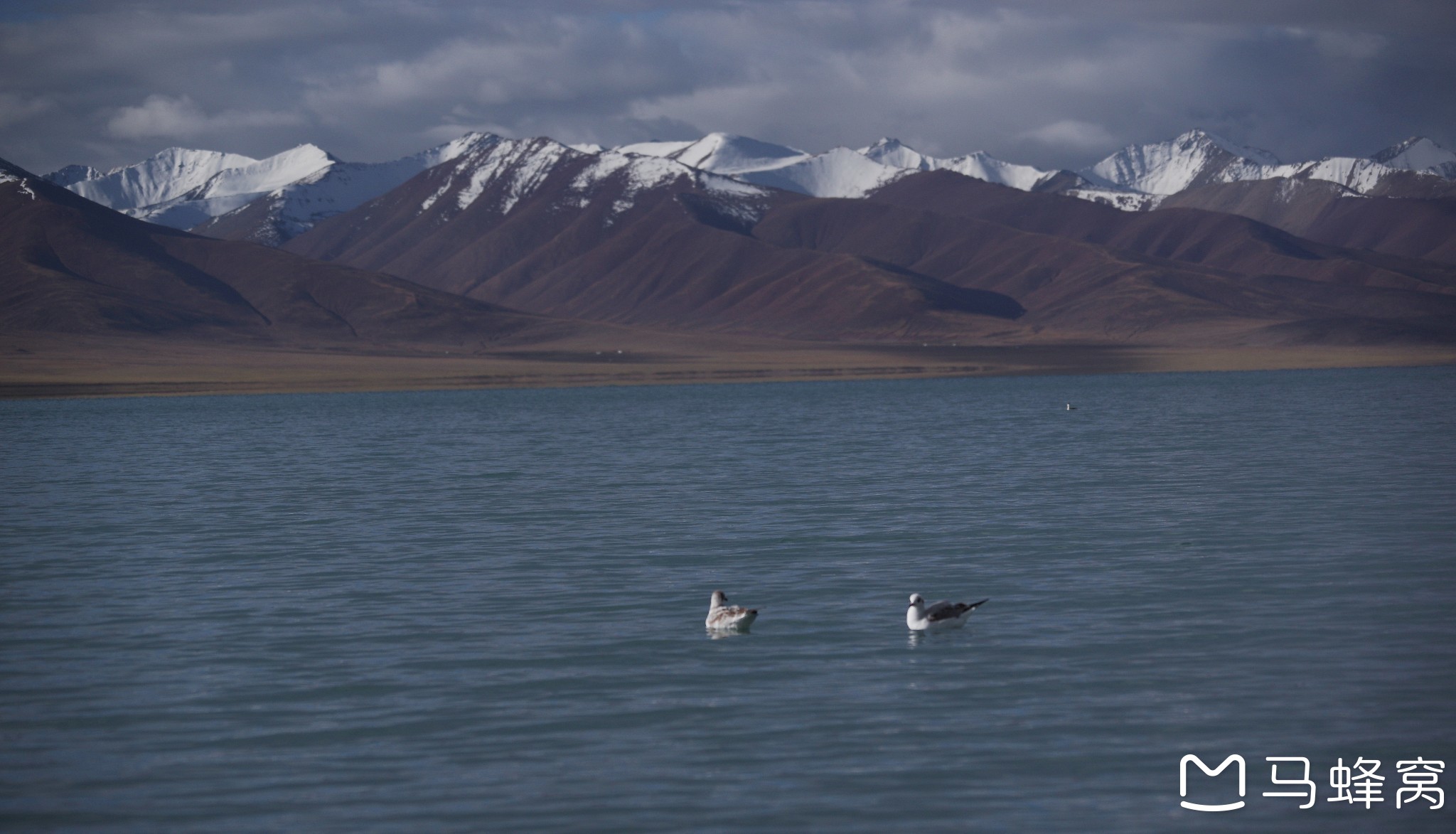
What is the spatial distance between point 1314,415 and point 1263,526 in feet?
149

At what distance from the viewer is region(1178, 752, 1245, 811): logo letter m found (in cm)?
1373

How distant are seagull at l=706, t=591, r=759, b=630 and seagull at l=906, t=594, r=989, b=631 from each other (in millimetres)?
2203

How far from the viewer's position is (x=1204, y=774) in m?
14.6

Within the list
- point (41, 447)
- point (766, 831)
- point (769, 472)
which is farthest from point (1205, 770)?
point (41, 447)

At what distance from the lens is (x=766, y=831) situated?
1335 cm

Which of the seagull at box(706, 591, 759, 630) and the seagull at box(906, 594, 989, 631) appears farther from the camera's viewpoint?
the seagull at box(706, 591, 759, 630)

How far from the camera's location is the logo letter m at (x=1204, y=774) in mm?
13727

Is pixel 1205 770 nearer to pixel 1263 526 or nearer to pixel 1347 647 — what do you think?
pixel 1347 647

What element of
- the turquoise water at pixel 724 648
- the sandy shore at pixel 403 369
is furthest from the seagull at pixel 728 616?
the sandy shore at pixel 403 369

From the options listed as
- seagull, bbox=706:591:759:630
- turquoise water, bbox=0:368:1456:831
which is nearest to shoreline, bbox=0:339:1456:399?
turquoise water, bbox=0:368:1456:831

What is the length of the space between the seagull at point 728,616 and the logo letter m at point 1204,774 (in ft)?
23.2
